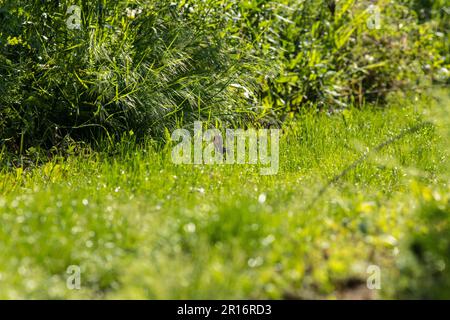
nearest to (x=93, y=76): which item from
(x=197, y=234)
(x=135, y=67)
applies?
(x=135, y=67)

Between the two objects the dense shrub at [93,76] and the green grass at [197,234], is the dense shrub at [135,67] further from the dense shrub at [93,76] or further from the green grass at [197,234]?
the green grass at [197,234]

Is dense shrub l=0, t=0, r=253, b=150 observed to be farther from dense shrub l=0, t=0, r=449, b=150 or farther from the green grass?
the green grass

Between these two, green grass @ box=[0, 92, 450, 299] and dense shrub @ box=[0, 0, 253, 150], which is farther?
dense shrub @ box=[0, 0, 253, 150]

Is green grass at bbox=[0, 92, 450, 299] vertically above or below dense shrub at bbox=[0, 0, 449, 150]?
below

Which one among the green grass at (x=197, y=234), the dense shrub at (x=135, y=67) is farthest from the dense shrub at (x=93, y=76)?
the green grass at (x=197, y=234)

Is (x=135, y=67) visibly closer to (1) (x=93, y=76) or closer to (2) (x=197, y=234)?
(1) (x=93, y=76)

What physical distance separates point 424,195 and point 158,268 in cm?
142

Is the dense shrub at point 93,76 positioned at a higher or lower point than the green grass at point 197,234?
higher

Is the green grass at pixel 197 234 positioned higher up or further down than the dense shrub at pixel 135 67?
further down

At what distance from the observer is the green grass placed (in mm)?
3021

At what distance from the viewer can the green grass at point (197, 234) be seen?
3.02 meters

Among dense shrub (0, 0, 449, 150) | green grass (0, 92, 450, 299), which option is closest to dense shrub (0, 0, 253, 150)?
dense shrub (0, 0, 449, 150)

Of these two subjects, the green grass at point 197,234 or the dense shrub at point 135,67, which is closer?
the green grass at point 197,234

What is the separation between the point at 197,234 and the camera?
330cm
